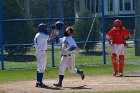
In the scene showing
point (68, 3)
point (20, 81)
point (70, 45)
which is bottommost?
point (20, 81)

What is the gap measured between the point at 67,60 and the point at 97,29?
432 inches

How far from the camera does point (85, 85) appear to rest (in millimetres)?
14414

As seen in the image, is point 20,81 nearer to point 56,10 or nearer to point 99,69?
point 99,69

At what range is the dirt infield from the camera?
1347 centimetres

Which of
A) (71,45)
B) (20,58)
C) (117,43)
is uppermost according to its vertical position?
(71,45)

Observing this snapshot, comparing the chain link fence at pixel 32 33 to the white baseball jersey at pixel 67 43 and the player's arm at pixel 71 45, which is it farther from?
the player's arm at pixel 71 45

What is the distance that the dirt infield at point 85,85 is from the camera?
530 inches

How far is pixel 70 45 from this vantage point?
14.1 m

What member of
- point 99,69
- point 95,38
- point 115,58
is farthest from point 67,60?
point 95,38

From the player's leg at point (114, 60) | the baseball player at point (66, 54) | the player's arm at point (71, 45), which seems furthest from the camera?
the player's leg at point (114, 60)

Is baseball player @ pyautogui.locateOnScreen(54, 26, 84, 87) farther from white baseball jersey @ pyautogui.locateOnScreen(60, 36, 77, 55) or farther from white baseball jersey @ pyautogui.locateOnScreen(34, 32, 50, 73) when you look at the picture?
white baseball jersey @ pyautogui.locateOnScreen(34, 32, 50, 73)

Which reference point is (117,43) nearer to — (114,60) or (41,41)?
(114,60)

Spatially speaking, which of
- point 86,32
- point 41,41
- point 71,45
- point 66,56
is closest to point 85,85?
point 66,56

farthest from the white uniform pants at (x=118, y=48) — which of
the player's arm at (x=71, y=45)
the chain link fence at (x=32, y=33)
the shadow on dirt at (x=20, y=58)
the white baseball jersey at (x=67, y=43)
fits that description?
the shadow on dirt at (x=20, y=58)
